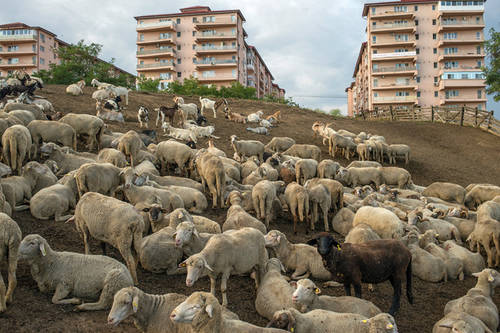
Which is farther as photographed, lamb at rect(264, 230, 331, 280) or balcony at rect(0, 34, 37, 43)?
balcony at rect(0, 34, 37, 43)

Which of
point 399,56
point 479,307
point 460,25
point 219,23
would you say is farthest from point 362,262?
point 460,25

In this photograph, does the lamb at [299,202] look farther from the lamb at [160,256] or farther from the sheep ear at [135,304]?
the sheep ear at [135,304]

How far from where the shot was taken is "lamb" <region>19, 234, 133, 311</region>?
589 centimetres

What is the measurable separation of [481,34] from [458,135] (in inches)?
2005

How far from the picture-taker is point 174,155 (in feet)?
45.0

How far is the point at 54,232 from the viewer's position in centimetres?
823

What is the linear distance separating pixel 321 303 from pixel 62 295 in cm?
385

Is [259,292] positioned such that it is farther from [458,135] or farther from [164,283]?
[458,135]

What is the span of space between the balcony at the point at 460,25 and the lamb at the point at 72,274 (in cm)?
7524

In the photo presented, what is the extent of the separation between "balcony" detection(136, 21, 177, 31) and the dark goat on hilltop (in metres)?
75.2

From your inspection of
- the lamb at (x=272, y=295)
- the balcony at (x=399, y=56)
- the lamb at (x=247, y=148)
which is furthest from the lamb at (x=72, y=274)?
the balcony at (x=399, y=56)

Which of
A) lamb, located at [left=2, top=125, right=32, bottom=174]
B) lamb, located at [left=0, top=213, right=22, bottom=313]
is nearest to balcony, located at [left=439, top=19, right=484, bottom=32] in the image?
lamb, located at [left=2, top=125, right=32, bottom=174]

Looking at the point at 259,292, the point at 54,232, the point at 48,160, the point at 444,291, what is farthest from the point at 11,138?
the point at 444,291

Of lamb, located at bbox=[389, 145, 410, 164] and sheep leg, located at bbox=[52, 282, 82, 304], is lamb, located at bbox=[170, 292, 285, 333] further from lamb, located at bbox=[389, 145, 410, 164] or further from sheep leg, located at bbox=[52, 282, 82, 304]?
lamb, located at bbox=[389, 145, 410, 164]
